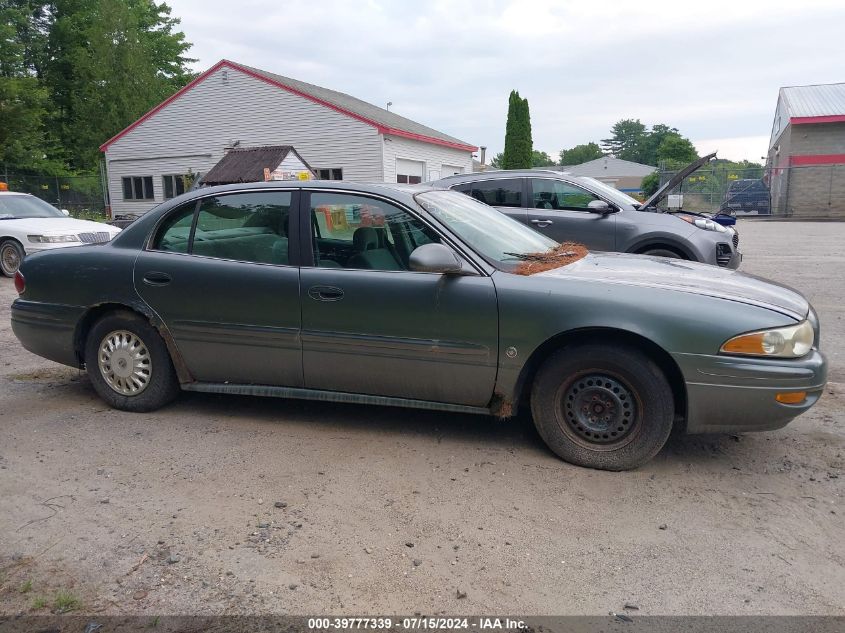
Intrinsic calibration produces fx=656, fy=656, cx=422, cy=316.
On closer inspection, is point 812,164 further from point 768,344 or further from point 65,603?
point 65,603

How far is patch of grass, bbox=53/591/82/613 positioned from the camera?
243cm

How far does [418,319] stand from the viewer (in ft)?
12.2

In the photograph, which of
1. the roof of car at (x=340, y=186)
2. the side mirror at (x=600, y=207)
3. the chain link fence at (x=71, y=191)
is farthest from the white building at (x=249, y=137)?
the roof of car at (x=340, y=186)

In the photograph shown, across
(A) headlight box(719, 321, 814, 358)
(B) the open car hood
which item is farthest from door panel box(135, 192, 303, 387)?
(B) the open car hood

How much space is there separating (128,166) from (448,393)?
27.8m

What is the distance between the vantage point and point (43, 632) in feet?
7.61

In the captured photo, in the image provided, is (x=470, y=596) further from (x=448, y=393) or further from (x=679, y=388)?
(x=679, y=388)

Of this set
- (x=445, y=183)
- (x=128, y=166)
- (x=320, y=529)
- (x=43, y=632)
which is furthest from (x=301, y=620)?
(x=128, y=166)

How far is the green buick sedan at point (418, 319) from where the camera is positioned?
3.36 m

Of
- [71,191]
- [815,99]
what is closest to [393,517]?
[71,191]

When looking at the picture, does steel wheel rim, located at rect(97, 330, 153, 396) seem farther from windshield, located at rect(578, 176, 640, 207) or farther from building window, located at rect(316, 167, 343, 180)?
building window, located at rect(316, 167, 343, 180)

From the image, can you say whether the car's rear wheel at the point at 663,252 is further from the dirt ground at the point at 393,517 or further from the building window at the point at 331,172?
the building window at the point at 331,172

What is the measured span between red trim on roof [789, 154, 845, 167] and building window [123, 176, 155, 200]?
2968cm

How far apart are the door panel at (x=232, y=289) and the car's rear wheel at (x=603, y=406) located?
5.05 feet
